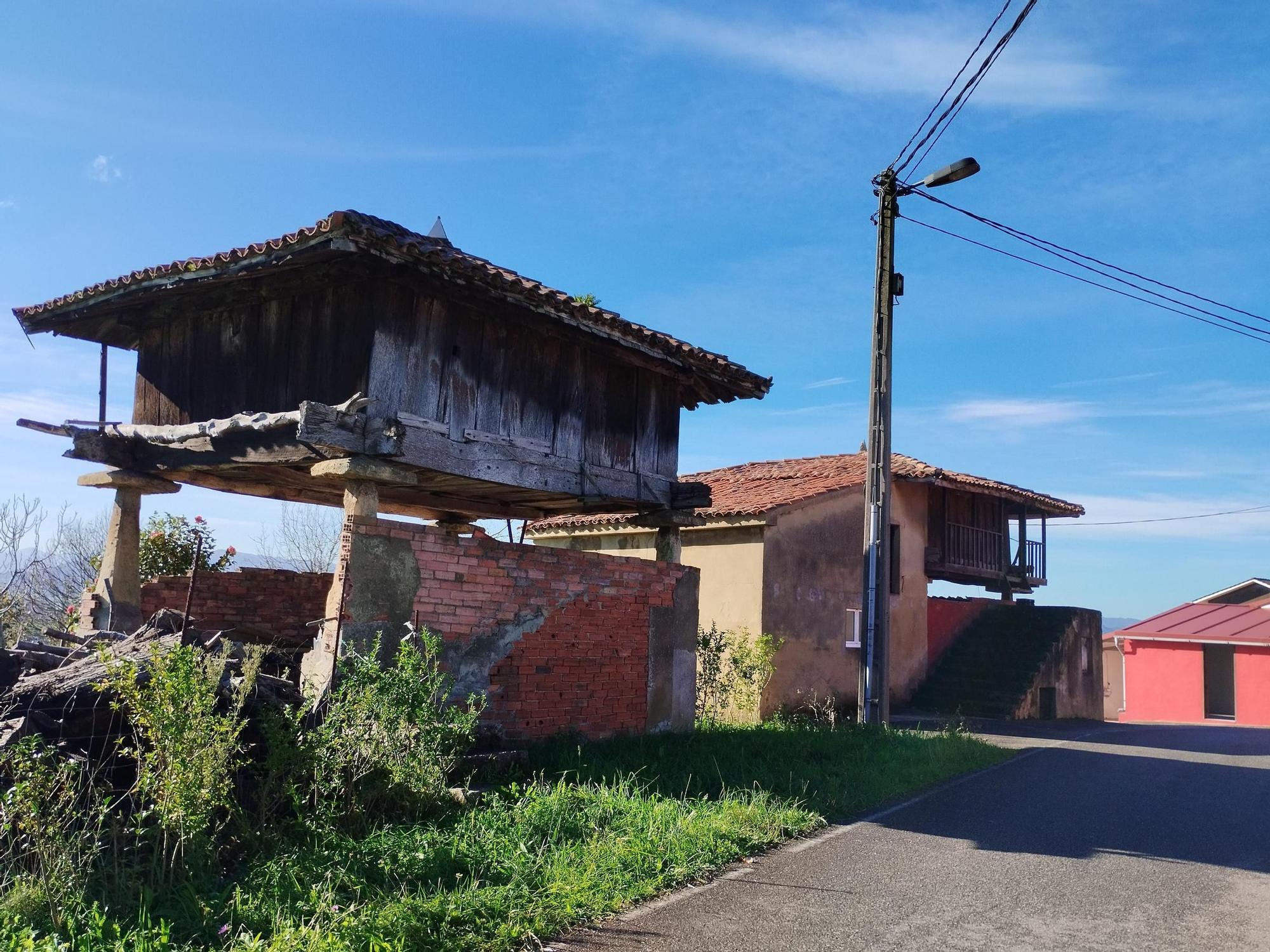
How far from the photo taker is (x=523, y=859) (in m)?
5.71

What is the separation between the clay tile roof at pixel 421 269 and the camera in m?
7.48

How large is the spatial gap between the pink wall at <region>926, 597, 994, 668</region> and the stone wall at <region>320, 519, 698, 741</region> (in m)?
12.1

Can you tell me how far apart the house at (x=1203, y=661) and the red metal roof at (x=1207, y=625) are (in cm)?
2

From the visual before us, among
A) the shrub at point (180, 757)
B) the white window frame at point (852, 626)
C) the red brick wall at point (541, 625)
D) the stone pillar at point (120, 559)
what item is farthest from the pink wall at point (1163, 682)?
the shrub at point (180, 757)

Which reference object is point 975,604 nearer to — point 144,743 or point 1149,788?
point 1149,788

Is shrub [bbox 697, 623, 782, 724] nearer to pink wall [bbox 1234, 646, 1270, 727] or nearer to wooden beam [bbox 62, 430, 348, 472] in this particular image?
wooden beam [bbox 62, 430, 348, 472]

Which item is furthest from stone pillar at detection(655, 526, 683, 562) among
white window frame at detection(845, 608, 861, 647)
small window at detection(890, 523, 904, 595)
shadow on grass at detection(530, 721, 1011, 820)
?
small window at detection(890, 523, 904, 595)

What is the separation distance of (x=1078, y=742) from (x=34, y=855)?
1487 cm

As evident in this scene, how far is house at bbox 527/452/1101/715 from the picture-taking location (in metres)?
15.9

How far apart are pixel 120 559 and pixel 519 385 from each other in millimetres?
4386

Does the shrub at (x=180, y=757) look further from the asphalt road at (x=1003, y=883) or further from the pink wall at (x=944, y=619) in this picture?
the pink wall at (x=944, y=619)

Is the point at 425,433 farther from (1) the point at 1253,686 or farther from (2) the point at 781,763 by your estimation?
(1) the point at 1253,686

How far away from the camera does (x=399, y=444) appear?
8.06 meters

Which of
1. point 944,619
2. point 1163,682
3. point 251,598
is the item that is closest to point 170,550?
point 251,598
